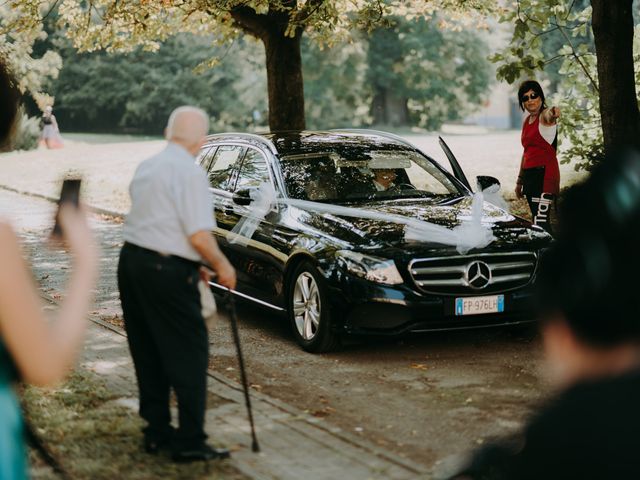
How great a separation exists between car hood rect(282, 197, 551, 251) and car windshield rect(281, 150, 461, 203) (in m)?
0.27

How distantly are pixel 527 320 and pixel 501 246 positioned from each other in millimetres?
631

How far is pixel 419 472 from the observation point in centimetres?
518

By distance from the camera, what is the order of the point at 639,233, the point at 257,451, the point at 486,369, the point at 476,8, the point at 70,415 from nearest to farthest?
the point at 639,233 < the point at 257,451 < the point at 70,415 < the point at 486,369 < the point at 476,8

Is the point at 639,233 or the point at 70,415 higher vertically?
the point at 639,233

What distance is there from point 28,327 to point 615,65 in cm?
1027

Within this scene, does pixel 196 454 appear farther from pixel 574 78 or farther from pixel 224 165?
pixel 574 78

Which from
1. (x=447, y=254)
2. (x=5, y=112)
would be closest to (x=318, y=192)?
(x=447, y=254)

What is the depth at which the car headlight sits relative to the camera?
7.62 meters

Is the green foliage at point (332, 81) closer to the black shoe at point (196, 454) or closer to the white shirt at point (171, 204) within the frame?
the white shirt at point (171, 204)

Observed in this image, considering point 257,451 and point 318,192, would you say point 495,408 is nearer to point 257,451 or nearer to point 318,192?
point 257,451

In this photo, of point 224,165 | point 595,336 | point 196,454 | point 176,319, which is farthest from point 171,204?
point 224,165

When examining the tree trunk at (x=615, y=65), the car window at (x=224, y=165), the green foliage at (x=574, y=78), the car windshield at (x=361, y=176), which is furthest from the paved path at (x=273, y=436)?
the green foliage at (x=574, y=78)

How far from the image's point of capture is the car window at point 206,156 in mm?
10520

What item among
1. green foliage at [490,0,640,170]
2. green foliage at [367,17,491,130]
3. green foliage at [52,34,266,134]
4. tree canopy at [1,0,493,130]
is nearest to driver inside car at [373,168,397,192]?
green foliage at [490,0,640,170]
